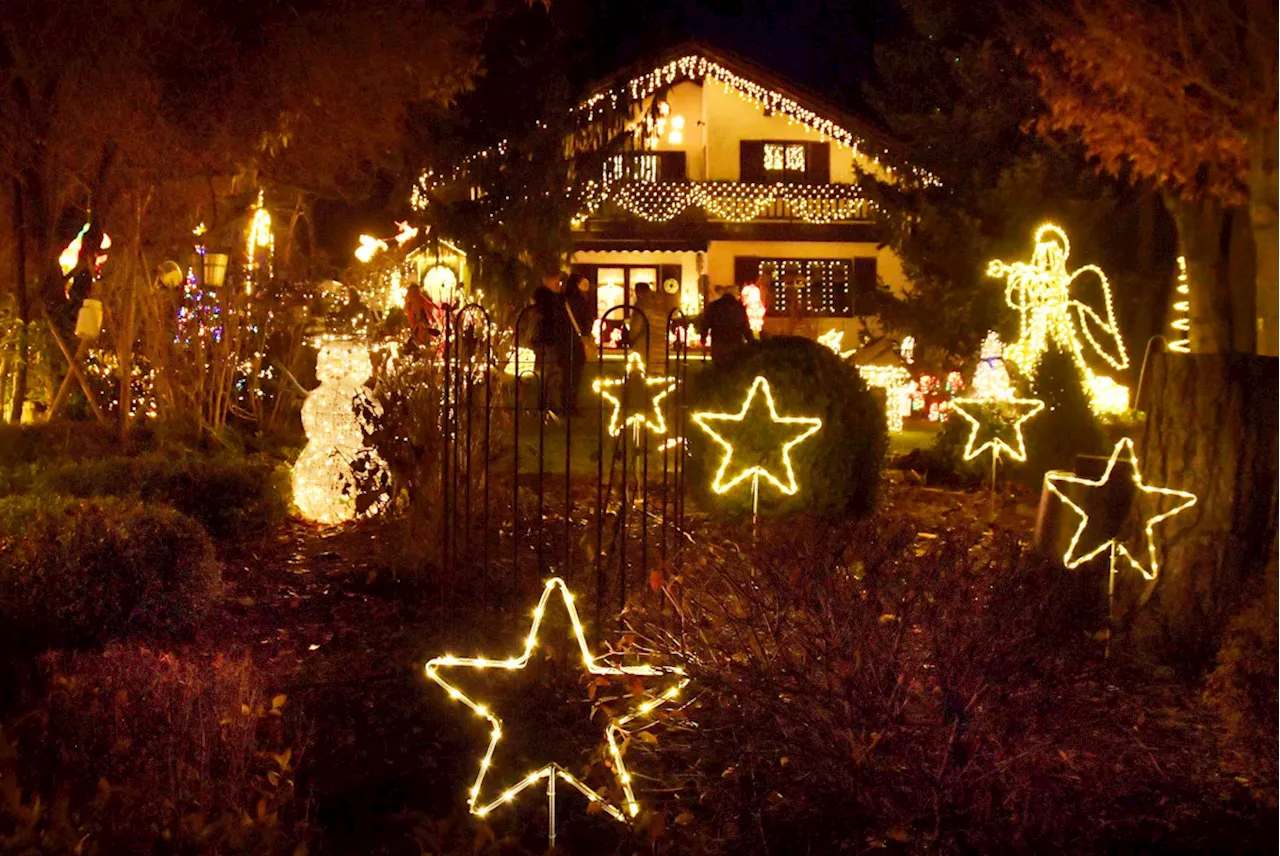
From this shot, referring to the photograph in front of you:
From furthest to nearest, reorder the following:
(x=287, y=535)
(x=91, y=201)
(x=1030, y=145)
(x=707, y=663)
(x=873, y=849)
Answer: (x=1030, y=145), (x=91, y=201), (x=287, y=535), (x=707, y=663), (x=873, y=849)

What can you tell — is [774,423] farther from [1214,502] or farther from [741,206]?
[741,206]

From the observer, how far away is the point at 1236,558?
5.97 metres

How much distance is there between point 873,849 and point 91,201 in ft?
30.4

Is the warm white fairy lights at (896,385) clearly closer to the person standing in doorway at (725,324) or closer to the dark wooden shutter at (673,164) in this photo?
the person standing in doorway at (725,324)

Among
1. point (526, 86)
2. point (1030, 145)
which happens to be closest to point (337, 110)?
point (1030, 145)

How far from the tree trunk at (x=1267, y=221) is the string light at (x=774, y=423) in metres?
3.06

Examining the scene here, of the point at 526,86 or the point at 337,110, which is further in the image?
the point at 526,86

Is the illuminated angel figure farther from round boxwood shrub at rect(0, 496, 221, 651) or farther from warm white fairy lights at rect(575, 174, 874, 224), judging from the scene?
warm white fairy lights at rect(575, 174, 874, 224)

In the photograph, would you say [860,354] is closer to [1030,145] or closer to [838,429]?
[1030,145]

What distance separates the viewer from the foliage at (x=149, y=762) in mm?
3549

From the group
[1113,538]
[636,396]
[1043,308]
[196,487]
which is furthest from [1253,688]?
[636,396]

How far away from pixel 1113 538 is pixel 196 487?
20.2 feet

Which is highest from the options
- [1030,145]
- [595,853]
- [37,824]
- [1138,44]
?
[1030,145]

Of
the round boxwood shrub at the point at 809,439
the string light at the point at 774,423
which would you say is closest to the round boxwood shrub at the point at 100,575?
the string light at the point at 774,423
